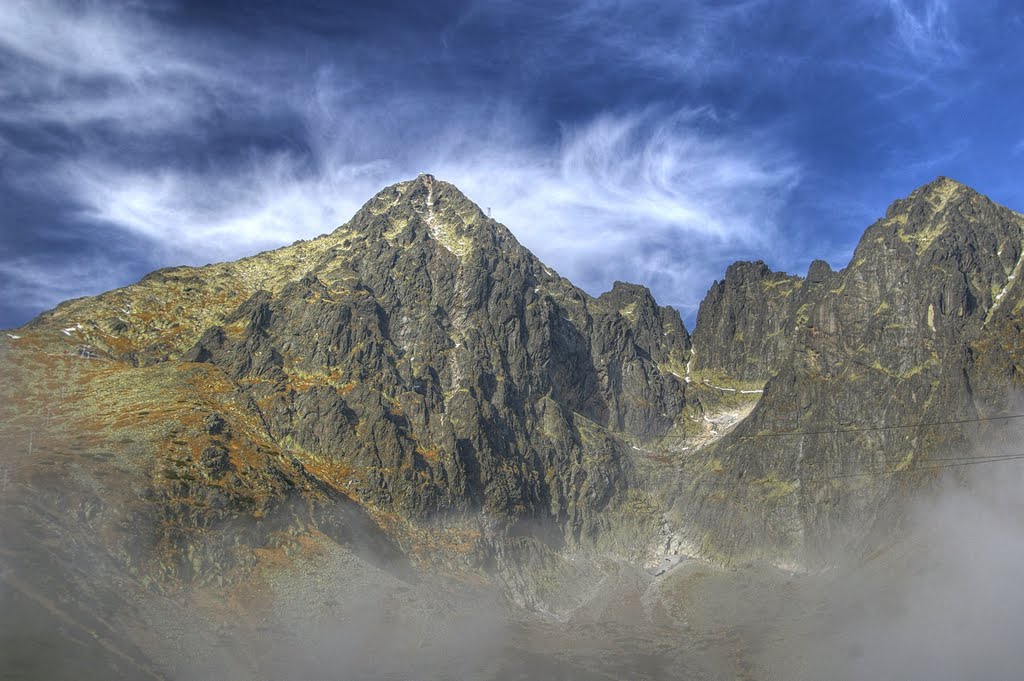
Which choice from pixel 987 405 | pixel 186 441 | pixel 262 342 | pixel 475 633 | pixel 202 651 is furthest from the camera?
pixel 262 342

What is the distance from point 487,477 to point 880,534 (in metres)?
88.9

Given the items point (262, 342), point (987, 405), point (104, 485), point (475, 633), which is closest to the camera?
point (104, 485)

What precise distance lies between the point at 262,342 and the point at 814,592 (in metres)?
137

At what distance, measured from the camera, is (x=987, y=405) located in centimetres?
17775

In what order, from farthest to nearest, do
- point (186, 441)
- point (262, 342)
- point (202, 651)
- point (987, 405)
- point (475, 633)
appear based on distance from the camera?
point (262, 342) < point (987, 405) < point (475, 633) < point (186, 441) < point (202, 651)

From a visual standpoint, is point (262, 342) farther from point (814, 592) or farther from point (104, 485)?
point (814, 592)

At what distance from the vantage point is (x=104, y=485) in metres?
125

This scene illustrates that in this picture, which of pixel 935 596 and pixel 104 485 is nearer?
pixel 104 485

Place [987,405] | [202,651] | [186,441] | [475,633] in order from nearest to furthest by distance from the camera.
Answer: [202,651] → [186,441] → [475,633] → [987,405]

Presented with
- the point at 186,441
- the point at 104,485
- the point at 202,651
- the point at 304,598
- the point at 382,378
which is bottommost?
the point at 202,651

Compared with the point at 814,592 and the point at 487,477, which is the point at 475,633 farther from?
the point at 814,592

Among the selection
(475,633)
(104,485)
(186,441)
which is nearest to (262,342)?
(186,441)

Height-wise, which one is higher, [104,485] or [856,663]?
[104,485]

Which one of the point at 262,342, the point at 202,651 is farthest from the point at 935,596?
the point at 262,342
